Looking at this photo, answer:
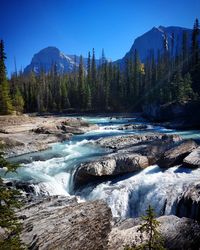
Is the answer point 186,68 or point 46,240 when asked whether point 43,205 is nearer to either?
point 46,240

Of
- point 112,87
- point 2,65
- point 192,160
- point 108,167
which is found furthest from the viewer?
point 112,87

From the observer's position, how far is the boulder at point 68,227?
1056cm

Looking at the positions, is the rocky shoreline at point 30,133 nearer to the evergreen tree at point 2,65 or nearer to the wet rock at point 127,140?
the wet rock at point 127,140

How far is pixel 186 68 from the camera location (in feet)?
258

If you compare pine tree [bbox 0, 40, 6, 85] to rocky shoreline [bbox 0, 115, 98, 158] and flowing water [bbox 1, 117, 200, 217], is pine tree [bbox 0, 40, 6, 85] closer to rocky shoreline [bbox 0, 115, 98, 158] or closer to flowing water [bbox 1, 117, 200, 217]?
rocky shoreline [bbox 0, 115, 98, 158]

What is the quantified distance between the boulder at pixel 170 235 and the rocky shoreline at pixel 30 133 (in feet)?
62.4

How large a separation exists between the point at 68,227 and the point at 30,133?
30003 mm

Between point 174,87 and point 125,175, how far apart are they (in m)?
46.1

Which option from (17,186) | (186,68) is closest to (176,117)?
(186,68)

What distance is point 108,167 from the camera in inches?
856

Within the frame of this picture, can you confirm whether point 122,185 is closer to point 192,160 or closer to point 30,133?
point 192,160

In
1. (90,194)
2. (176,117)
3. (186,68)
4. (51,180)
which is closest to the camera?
(90,194)

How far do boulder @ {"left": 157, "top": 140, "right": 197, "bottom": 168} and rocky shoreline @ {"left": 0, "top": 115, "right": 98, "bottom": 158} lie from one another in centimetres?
1538

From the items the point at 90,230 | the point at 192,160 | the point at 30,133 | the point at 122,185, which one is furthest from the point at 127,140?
the point at 90,230
